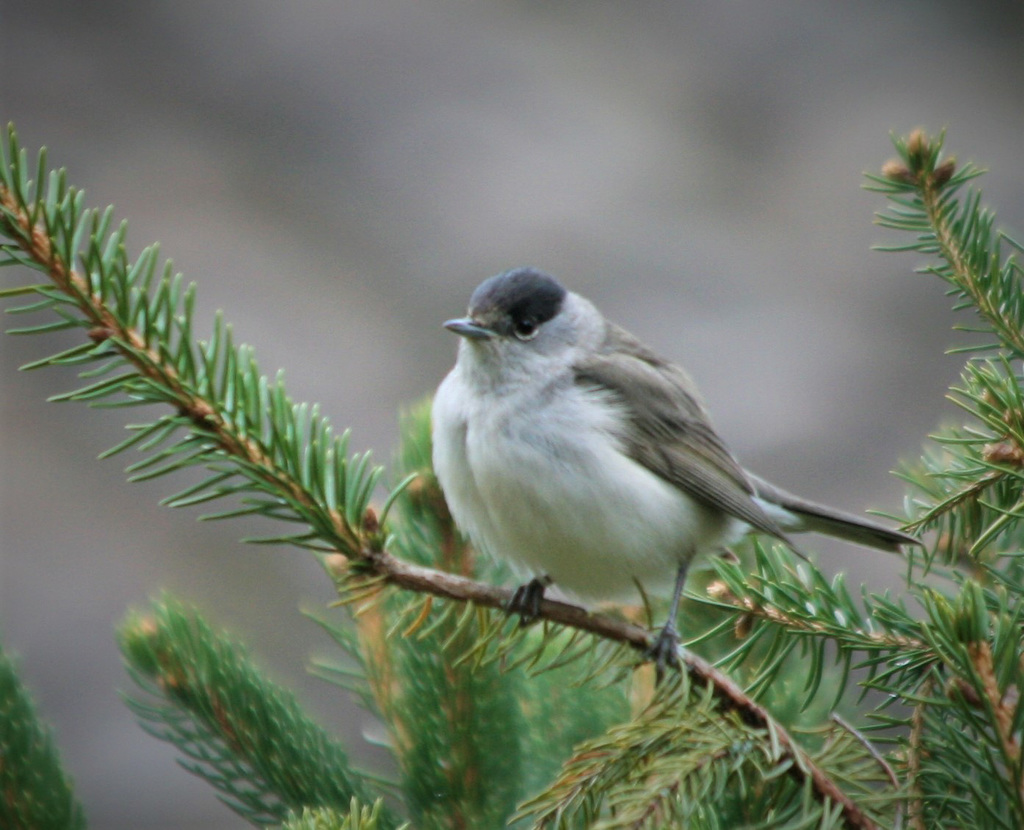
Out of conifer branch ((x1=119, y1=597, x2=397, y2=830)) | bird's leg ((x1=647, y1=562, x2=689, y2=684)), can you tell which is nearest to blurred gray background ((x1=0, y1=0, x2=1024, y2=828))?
conifer branch ((x1=119, y1=597, x2=397, y2=830))

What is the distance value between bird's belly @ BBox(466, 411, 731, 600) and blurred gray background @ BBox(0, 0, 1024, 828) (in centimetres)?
233

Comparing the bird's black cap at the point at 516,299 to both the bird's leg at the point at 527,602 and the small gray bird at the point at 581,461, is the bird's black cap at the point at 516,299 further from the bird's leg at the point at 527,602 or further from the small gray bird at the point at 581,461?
the bird's leg at the point at 527,602

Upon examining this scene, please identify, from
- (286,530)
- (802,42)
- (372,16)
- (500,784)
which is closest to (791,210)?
(802,42)

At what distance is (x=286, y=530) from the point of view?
3793 millimetres

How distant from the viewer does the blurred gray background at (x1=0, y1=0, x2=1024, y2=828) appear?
3.98 metres

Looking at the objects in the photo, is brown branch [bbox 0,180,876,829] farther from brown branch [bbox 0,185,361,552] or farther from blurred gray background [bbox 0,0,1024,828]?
blurred gray background [bbox 0,0,1024,828]

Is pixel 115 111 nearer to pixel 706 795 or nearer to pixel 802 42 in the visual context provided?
pixel 802 42

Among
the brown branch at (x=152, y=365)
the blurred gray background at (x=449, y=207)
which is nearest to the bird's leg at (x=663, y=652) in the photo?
the brown branch at (x=152, y=365)

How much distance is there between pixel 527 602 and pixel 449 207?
361cm

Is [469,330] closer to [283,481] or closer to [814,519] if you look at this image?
[814,519]

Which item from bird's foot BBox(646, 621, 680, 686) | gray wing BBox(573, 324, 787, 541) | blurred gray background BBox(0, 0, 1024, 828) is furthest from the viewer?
blurred gray background BBox(0, 0, 1024, 828)

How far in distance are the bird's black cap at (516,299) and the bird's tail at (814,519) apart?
0.49m

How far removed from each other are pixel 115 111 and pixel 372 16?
47.1 inches

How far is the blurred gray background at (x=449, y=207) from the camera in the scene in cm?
398
